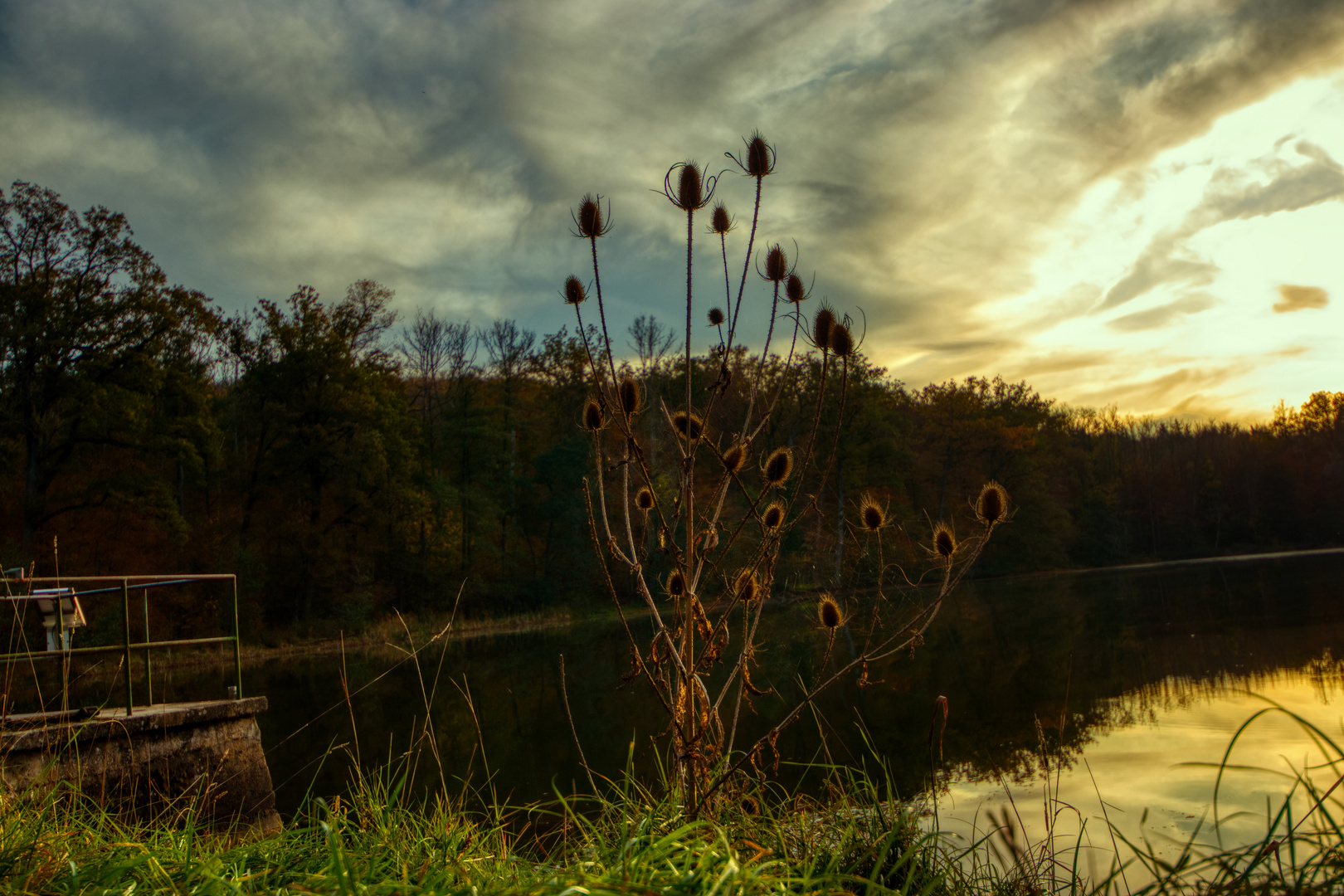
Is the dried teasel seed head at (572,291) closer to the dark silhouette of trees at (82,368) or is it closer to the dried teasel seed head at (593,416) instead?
the dried teasel seed head at (593,416)

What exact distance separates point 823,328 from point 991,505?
886 millimetres

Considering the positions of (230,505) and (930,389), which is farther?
(930,389)

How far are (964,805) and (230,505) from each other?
26556mm

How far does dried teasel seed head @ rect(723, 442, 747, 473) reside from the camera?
9.05 feet

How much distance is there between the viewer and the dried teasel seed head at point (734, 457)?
2.76 metres

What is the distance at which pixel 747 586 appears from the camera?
3.27 metres

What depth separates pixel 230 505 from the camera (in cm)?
2798

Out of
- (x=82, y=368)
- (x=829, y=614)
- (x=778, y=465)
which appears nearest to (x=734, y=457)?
(x=778, y=465)

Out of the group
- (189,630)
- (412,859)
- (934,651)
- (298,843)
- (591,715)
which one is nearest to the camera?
(412,859)

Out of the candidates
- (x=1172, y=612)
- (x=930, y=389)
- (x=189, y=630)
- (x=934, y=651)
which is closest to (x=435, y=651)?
(x=189, y=630)

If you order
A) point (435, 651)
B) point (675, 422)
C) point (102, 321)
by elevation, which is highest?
point (102, 321)

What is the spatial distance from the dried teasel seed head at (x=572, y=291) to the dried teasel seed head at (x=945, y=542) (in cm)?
154

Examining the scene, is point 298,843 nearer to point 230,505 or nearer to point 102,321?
point 102,321

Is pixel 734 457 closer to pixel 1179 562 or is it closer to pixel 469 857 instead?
pixel 469 857
